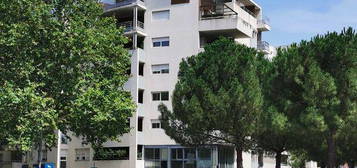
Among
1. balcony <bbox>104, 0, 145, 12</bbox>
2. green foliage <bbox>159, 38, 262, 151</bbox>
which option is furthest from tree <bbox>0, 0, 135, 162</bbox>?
balcony <bbox>104, 0, 145, 12</bbox>

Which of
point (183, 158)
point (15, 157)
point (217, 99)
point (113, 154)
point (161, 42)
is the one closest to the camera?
point (217, 99)

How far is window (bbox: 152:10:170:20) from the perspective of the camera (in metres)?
58.5

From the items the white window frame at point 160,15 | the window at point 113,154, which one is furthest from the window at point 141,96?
the white window frame at point 160,15

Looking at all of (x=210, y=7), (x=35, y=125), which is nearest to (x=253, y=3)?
(x=210, y=7)

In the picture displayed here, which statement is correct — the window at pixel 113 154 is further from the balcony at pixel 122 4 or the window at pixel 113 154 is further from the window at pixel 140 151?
the balcony at pixel 122 4

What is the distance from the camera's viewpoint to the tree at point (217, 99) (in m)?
39.0

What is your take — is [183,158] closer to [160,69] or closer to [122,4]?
[160,69]

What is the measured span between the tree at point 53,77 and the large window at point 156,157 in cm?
1900

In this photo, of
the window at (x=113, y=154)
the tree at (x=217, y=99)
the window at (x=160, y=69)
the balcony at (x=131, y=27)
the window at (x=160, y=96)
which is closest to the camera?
the tree at (x=217, y=99)

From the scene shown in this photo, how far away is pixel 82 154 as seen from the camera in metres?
60.2

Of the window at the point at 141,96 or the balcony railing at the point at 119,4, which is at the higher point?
the balcony railing at the point at 119,4

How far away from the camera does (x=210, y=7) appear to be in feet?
193

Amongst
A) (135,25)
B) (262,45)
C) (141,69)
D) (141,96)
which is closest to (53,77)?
(135,25)

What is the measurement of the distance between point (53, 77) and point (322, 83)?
15747mm
